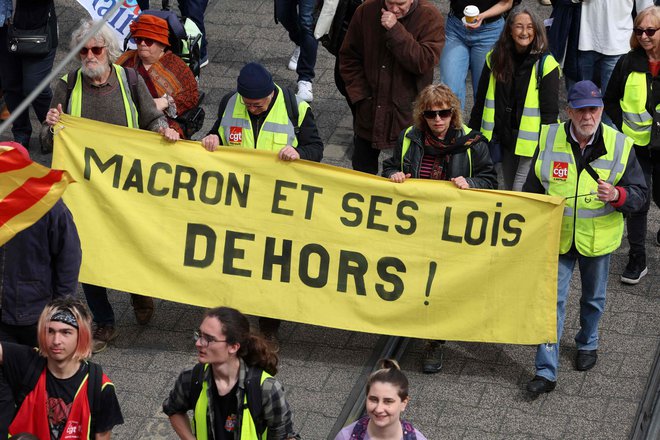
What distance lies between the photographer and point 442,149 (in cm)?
863

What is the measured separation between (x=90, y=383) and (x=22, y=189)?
1.07 meters

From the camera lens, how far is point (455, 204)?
8609 mm

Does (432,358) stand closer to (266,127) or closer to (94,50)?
(266,127)

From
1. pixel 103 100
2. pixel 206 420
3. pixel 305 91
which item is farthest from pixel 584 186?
pixel 305 91

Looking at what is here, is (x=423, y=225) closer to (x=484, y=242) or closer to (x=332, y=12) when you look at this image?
(x=484, y=242)

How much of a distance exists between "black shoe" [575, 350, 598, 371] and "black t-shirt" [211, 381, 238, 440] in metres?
3.03

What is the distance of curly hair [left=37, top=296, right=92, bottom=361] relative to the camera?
6723 mm

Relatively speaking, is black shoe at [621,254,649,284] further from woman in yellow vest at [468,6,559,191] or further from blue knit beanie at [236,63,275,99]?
blue knit beanie at [236,63,275,99]

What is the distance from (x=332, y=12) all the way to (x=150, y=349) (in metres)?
3.24

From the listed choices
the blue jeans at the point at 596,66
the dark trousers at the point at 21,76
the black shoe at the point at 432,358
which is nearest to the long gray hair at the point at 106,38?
the dark trousers at the point at 21,76

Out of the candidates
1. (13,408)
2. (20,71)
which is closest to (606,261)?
(13,408)

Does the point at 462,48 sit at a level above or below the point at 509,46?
below

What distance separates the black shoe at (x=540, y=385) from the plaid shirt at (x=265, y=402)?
2.35 m

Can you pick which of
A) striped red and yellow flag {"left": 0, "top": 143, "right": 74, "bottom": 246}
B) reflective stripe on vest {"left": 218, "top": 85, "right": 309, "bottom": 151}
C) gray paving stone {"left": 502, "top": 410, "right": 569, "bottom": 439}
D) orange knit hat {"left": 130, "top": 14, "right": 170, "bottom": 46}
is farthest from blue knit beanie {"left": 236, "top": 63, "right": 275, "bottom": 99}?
gray paving stone {"left": 502, "top": 410, "right": 569, "bottom": 439}
